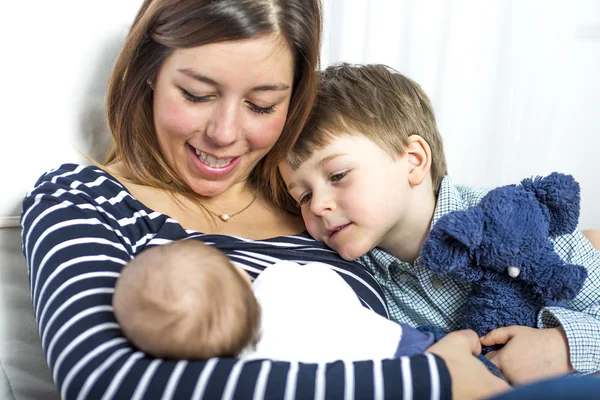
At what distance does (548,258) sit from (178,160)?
79 centimetres

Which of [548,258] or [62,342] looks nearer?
[62,342]

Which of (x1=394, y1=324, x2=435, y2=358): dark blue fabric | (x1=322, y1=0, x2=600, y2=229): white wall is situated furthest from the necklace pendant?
(x1=322, y1=0, x2=600, y2=229): white wall

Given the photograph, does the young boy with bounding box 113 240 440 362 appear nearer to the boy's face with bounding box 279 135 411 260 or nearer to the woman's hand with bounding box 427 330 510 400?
the woman's hand with bounding box 427 330 510 400

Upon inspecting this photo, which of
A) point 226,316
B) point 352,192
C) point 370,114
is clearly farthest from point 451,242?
point 226,316

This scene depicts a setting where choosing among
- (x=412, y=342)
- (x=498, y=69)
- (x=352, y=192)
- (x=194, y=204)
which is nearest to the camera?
(x=412, y=342)

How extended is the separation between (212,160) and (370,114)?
0.36m

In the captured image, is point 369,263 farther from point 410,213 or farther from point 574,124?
point 574,124

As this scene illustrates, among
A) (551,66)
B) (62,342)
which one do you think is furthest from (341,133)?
(551,66)

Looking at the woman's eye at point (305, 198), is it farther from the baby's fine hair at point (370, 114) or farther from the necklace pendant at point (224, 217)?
the necklace pendant at point (224, 217)

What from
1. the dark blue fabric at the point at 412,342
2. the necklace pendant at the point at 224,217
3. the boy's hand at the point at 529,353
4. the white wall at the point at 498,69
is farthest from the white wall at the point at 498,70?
the dark blue fabric at the point at 412,342

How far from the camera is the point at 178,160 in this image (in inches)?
56.9

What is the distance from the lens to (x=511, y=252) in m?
1.26

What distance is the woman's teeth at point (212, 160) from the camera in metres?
1.43

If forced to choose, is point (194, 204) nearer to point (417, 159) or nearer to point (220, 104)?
point (220, 104)
